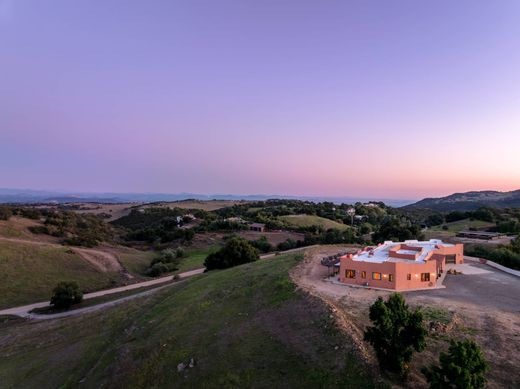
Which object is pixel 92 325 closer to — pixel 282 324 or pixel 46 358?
pixel 46 358

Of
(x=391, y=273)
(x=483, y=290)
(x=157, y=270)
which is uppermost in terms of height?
(x=391, y=273)

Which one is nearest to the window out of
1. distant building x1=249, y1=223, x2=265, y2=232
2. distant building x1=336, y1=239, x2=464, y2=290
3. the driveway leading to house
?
distant building x1=336, y1=239, x2=464, y2=290

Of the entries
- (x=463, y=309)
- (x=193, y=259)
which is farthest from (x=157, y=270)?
(x=463, y=309)

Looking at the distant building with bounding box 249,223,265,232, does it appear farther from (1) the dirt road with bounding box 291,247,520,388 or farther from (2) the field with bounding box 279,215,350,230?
(1) the dirt road with bounding box 291,247,520,388

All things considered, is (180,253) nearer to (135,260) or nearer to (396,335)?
(135,260)

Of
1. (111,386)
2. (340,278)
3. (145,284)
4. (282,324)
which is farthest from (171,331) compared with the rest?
(145,284)

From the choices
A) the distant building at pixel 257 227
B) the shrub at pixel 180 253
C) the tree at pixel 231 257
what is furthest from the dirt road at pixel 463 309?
the distant building at pixel 257 227
